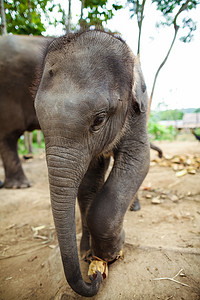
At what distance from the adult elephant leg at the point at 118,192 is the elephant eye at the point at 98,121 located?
58cm

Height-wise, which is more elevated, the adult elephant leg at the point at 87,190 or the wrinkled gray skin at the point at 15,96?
the wrinkled gray skin at the point at 15,96

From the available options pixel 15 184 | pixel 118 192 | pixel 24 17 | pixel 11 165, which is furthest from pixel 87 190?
pixel 24 17

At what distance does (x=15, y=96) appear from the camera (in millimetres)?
4500

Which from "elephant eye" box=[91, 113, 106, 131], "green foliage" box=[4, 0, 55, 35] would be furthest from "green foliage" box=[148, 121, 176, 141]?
"elephant eye" box=[91, 113, 106, 131]

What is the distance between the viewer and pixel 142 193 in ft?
14.3

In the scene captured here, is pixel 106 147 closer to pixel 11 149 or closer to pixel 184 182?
pixel 184 182

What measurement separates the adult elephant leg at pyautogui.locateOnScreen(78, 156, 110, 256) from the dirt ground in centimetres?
28

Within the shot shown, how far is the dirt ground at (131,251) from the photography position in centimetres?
169

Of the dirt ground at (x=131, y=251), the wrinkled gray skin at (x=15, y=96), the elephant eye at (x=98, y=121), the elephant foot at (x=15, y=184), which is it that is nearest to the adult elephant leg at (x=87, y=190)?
the dirt ground at (x=131, y=251)

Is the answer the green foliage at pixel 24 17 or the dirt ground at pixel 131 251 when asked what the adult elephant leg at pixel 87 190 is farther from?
the green foliage at pixel 24 17

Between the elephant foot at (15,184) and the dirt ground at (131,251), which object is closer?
the dirt ground at (131,251)

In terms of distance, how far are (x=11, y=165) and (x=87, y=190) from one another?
3.40 metres

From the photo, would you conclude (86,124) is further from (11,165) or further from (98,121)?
(11,165)

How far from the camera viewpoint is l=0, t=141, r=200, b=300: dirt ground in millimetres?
1688
